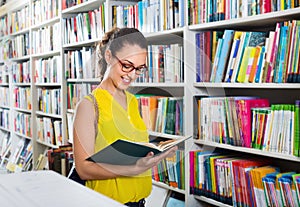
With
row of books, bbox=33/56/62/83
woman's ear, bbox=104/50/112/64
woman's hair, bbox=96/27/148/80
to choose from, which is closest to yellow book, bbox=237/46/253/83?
woman's hair, bbox=96/27/148/80

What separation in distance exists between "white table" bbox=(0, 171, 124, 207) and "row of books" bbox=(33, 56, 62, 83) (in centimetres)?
316

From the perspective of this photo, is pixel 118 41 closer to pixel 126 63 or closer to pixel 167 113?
pixel 126 63

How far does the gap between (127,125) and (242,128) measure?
2.16 feet

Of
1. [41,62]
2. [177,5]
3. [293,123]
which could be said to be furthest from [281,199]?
[41,62]

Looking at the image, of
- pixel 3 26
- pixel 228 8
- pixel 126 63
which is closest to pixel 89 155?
pixel 126 63

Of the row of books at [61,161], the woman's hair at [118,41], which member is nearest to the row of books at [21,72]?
the row of books at [61,161]

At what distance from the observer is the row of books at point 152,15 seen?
7.37ft

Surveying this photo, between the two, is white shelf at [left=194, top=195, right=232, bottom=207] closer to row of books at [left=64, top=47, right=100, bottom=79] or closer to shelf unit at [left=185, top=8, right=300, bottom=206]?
shelf unit at [left=185, top=8, right=300, bottom=206]

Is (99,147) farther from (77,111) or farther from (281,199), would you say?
(281,199)

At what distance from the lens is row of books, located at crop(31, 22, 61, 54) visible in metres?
3.84

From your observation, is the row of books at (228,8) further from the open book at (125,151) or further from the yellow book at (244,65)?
the open book at (125,151)

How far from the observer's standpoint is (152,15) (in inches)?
95.9

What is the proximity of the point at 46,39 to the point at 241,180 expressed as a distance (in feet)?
9.17

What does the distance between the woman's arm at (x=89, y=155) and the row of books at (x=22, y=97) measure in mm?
3324
